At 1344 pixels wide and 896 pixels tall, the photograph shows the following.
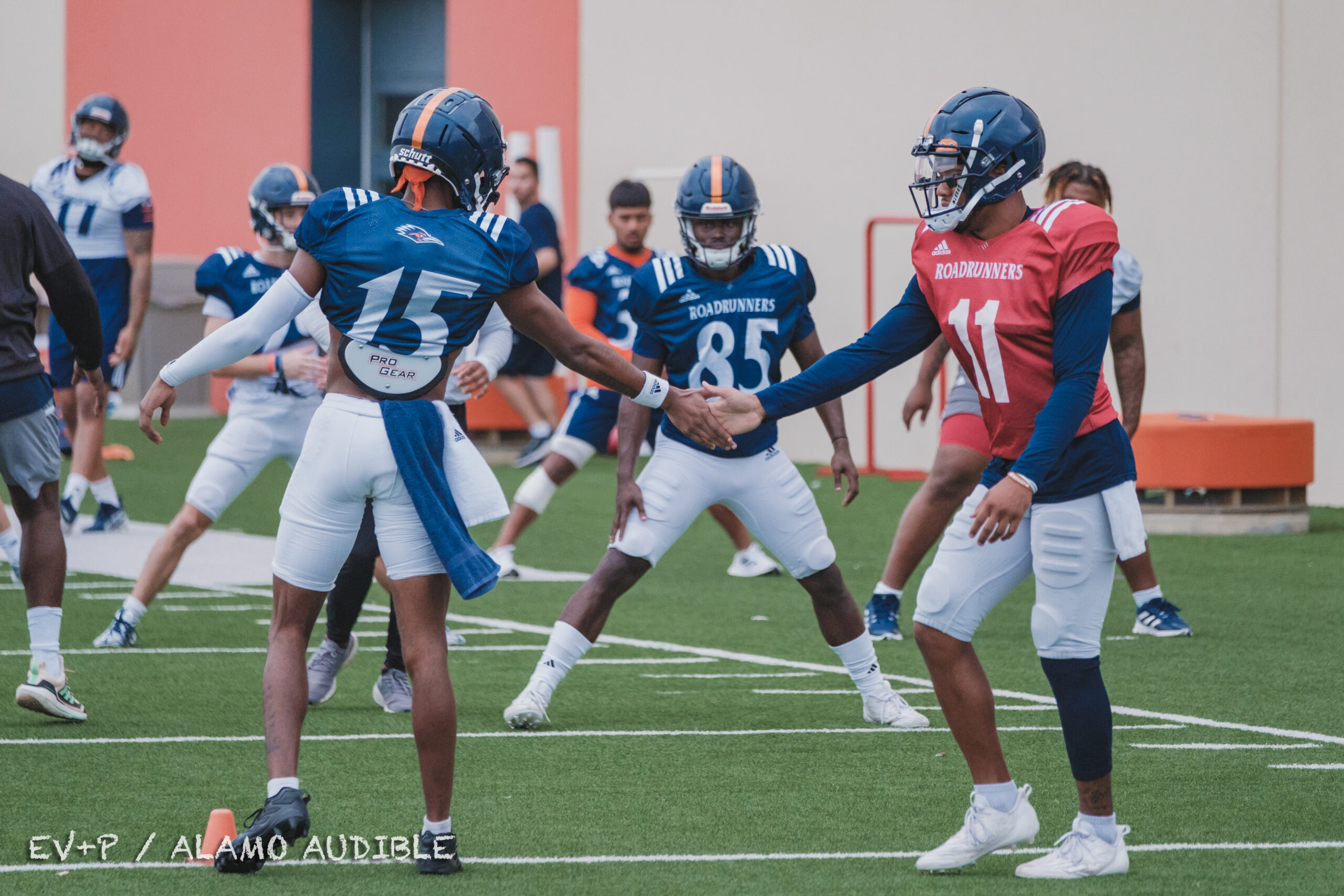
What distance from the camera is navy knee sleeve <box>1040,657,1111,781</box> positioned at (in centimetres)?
427

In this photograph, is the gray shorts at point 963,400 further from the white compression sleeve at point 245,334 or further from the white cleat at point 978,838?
the white compression sleeve at point 245,334

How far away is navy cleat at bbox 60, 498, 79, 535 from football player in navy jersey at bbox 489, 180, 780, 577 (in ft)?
8.24

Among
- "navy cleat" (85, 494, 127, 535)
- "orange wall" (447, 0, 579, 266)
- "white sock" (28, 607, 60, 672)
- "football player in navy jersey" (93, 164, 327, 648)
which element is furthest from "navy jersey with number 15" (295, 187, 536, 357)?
"orange wall" (447, 0, 579, 266)

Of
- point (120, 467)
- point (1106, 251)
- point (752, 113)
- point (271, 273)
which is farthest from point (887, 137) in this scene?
point (1106, 251)

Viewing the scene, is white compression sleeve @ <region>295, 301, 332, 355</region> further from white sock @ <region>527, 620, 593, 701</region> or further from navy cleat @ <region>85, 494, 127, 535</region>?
navy cleat @ <region>85, 494, 127, 535</region>

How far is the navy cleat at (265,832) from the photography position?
418cm

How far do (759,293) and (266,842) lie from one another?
278 cm

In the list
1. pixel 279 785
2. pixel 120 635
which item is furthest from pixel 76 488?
pixel 279 785

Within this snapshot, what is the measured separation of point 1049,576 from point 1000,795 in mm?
567

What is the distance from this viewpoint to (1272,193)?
13.0 metres

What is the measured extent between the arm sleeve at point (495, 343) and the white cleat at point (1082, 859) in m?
3.08

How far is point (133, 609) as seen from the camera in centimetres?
744

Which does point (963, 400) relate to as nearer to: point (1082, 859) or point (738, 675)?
point (738, 675)

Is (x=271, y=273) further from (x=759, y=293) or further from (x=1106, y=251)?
(x=1106, y=251)
